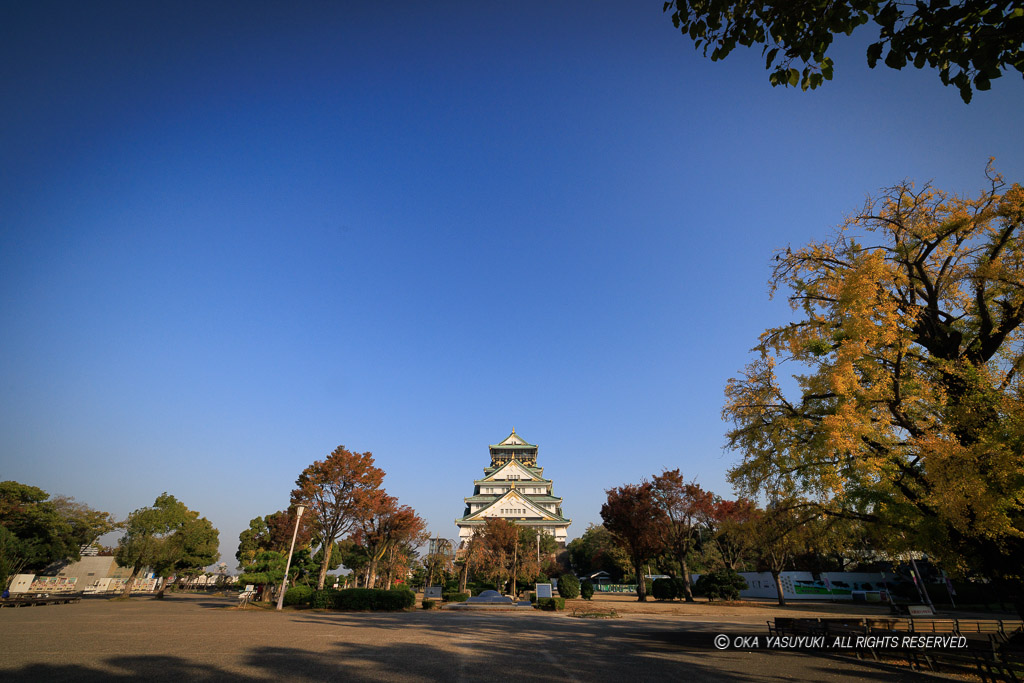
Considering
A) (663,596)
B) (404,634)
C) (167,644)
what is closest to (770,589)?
(663,596)

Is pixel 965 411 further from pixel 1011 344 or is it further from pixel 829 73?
pixel 829 73

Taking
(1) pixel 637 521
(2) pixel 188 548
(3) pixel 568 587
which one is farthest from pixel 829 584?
(2) pixel 188 548

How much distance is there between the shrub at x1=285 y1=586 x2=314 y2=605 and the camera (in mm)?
23766

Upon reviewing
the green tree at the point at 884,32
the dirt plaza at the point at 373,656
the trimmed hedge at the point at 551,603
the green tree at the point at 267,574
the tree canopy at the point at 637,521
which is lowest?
the trimmed hedge at the point at 551,603

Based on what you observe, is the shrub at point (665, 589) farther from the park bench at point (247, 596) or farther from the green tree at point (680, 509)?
the park bench at point (247, 596)

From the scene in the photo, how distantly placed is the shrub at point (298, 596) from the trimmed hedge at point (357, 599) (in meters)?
0.90

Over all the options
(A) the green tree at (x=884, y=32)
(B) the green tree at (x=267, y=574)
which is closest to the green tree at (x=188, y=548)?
(B) the green tree at (x=267, y=574)

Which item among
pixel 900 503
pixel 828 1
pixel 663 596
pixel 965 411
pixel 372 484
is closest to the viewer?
pixel 828 1

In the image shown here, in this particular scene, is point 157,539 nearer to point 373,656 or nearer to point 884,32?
point 373,656

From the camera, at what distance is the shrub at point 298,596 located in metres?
23.8

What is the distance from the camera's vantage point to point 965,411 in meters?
8.77

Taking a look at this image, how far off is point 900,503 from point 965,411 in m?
2.70

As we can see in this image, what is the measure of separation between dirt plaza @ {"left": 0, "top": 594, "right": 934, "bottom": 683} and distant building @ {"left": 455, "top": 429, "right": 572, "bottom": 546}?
1377 inches

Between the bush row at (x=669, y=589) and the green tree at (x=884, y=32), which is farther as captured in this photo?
the bush row at (x=669, y=589)
